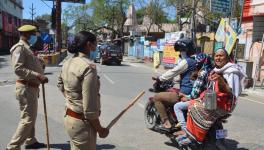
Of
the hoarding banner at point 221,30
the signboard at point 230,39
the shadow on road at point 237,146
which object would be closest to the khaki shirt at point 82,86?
the shadow on road at point 237,146

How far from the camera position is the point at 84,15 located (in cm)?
9275

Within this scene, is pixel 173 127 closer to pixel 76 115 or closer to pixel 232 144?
pixel 232 144

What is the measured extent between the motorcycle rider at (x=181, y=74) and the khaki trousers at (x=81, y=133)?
2876 millimetres

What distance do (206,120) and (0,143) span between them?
337 cm

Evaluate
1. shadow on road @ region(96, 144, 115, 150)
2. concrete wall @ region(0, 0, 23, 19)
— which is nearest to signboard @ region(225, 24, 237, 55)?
shadow on road @ region(96, 144, 115, 150)

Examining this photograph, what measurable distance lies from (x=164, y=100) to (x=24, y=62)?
2.33 m

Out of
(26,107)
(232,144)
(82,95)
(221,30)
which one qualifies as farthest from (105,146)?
(221,30)

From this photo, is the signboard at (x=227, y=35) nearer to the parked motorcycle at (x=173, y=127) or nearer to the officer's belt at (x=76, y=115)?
the parked motorcycle at (x=173, y=127)

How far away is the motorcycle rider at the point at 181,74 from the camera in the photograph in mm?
6449

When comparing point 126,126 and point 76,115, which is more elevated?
point 76,115

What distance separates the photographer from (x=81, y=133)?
12.5 feet

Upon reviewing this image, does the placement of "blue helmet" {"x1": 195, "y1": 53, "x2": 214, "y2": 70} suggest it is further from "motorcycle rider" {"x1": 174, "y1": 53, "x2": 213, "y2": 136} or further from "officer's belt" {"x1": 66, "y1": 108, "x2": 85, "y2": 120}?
"officer's belt" {"x1": 66, "y1": 108, "x2": 85, "y2": 120}

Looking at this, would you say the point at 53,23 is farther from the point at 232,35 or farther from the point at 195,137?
A: the point at 195,137

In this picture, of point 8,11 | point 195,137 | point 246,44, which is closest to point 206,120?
point 195,137
